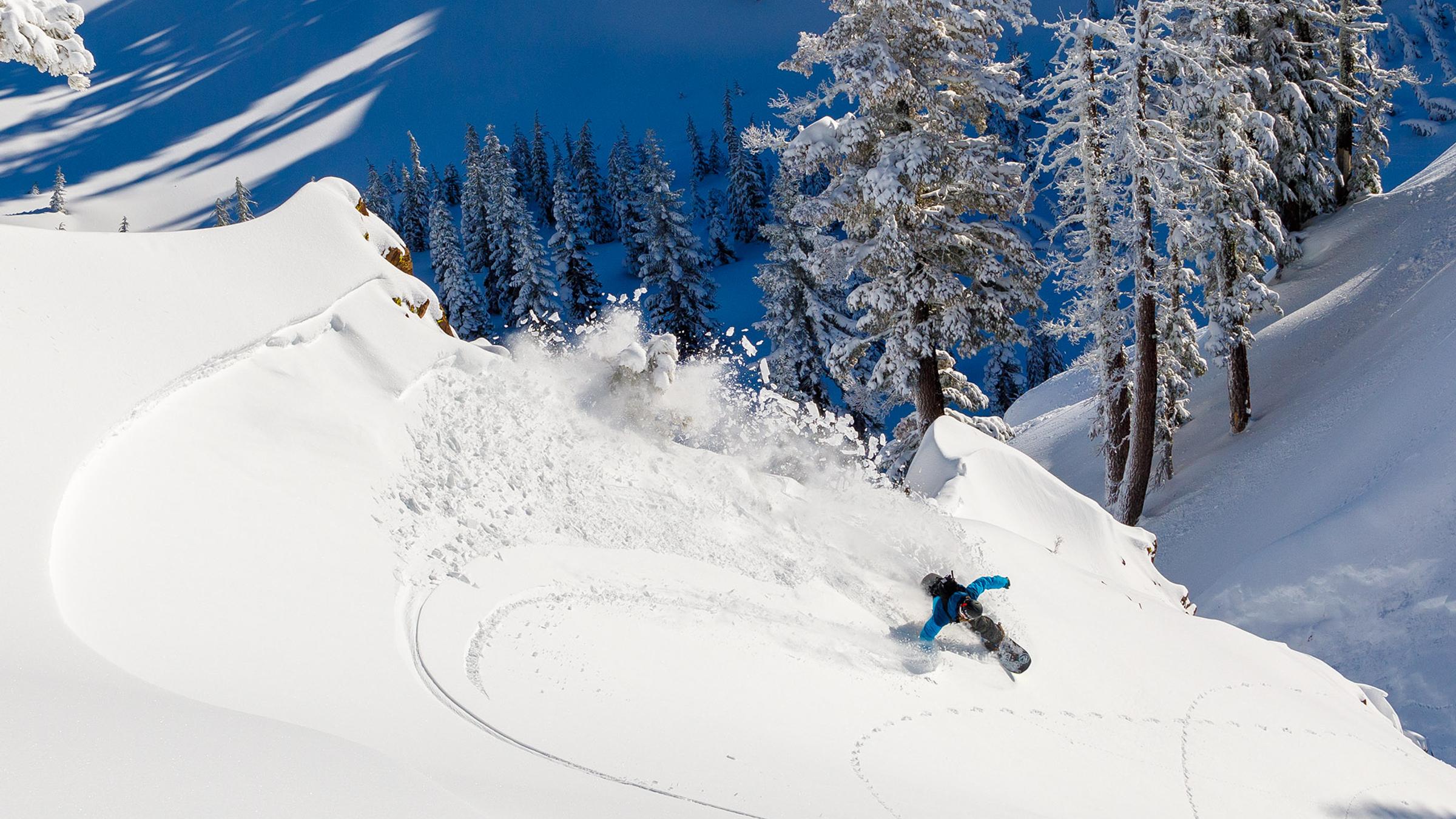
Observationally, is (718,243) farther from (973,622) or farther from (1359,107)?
(973,622)

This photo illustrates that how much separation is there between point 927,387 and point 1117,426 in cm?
667

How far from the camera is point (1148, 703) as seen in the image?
8.24m

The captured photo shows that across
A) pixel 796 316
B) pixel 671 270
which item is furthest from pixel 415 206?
pixel 796 316

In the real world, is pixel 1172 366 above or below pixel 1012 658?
below

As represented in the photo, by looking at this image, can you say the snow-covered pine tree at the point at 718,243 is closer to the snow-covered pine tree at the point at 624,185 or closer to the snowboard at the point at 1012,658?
the snow-covered pine tree at the point at 624,185

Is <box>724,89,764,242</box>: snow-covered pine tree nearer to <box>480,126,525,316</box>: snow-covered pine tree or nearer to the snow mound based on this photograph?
<box>480,126,525,316</box>: snow-covered pine tree

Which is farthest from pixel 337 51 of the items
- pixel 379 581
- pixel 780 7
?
pixel 379 581

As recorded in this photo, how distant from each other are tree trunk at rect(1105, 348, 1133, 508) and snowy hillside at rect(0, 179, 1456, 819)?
887 centimetres

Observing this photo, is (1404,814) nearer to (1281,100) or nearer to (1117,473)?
(1117,473)

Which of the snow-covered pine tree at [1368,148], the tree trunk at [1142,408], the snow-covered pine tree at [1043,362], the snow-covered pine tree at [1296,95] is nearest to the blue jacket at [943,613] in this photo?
the tree trunk at [1142,408]

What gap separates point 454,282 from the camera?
154 ft

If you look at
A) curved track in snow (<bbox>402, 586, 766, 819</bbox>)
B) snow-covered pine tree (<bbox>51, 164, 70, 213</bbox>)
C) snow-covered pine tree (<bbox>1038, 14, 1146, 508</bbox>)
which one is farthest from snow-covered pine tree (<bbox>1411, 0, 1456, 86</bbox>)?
snow-covered pine tree (<bbox>51, 164, 70, 213</bbox>)

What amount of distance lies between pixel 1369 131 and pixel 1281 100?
643cm

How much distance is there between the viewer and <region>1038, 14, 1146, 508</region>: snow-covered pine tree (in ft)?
50.1
